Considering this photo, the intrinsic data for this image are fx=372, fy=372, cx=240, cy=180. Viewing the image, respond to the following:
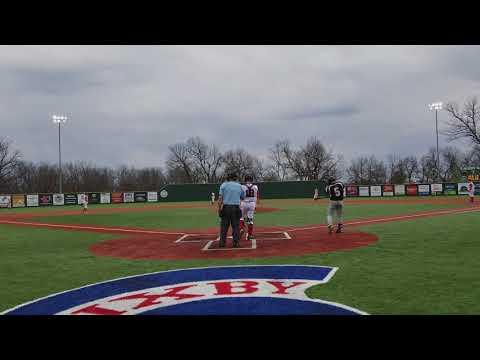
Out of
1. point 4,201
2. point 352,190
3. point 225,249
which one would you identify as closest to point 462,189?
point 352,190

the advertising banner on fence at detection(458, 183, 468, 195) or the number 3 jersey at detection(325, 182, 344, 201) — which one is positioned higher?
the number 3 jersey at detection(325, 182, 344, 201)

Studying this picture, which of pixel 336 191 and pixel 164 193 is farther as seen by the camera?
pixel 164 193

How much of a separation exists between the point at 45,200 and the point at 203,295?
159 ft

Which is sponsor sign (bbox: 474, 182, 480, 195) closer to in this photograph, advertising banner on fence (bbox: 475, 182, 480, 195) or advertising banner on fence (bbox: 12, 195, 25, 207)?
advertising banner on fence (bbox: 475, 182, 480, 195)

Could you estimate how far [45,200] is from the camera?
4784 centimetres

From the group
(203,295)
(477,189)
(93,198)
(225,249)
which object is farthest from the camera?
(93,198)

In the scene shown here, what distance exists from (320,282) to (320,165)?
84.3m

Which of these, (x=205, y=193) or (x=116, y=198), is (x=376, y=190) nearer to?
(x=205, y=193)

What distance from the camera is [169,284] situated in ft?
22.1

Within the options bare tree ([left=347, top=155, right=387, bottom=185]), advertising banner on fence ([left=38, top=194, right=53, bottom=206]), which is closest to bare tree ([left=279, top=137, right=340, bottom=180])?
bare tree ([left=347, top=155, right=387, bottom=185])

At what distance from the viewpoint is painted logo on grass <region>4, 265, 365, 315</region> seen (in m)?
5.15

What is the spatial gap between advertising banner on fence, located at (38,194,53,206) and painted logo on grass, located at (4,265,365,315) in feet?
151
